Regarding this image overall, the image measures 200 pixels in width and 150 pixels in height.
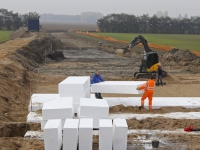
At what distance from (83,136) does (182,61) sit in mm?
22323

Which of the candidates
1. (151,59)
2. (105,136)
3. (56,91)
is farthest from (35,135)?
(151,59)

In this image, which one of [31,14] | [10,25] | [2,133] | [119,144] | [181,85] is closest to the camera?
[119,144]

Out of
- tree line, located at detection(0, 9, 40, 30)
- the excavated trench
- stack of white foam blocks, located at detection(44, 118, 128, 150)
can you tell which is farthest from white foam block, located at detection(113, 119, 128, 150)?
tree line, located at detection(0, 9, 40, 30)

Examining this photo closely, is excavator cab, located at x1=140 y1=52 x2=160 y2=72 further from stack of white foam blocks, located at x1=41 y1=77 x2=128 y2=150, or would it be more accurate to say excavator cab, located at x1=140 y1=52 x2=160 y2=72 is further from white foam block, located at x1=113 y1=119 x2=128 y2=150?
white foam block, located at x1=113 y1=119 x2=128 y2=150

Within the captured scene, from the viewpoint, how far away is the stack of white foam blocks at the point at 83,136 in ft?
23.7

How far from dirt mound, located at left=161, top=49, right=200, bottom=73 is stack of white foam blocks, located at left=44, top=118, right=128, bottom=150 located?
62.0 feet

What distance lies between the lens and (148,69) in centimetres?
2080

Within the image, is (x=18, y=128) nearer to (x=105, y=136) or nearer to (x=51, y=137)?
(x=51, y=137)

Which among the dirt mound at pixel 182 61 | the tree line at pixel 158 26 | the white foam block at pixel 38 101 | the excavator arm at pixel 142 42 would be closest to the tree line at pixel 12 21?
the tree line at pixel 158 26

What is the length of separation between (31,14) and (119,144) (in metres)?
84.4

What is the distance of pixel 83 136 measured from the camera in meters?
7.36

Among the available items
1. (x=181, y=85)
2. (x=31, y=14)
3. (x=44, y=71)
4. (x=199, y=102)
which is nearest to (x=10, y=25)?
(x=31, y=14)

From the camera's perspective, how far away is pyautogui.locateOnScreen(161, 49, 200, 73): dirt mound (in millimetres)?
25956

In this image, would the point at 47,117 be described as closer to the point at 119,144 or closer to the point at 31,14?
the point at 119,144
